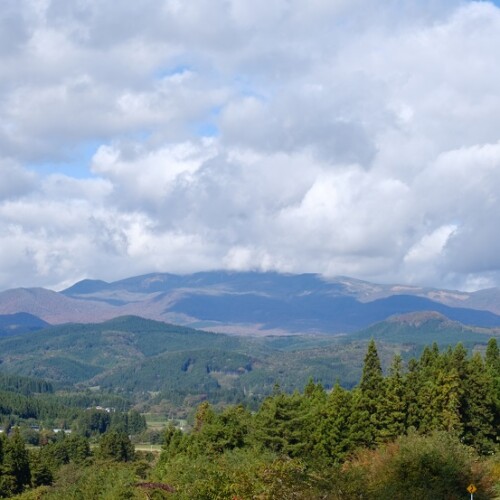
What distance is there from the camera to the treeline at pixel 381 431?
133 ft

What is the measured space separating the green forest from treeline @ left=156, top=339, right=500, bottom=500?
0.27ft

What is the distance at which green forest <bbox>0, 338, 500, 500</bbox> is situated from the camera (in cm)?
3316

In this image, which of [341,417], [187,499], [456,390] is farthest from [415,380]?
[187,499]

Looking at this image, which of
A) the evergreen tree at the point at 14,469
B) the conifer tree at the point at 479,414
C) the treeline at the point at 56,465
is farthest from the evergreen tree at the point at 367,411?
the evergreen tree at the point at 14,469

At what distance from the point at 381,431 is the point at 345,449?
9.15 ft

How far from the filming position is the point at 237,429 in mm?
61312

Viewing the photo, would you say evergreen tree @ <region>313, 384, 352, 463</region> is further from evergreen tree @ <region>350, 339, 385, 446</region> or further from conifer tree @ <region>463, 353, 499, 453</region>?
conifer tree @ <region>463, 353, 499, 453</region>

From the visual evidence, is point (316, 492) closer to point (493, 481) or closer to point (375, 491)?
point (375, 491)

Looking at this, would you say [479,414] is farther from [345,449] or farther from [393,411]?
[345,449]

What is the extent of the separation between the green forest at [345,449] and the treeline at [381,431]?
83 millimetres

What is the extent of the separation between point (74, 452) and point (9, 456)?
85.1ft

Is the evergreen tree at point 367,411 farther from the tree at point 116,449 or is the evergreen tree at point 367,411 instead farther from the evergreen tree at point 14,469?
the tree at point 116,449

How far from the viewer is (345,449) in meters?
56.3

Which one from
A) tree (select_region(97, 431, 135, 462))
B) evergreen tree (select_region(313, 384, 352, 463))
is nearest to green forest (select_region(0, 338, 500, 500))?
evergreen tree (select_region(313, 384, 352, 463))
